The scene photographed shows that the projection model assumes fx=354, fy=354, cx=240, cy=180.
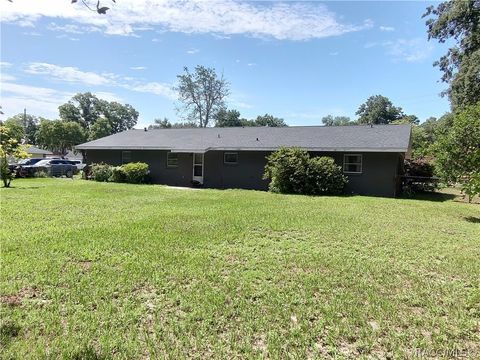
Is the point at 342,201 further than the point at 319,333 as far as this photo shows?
Yes

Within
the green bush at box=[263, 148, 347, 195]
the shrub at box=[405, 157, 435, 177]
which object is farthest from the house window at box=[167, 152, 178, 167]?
the shrub at box=[405, 157, 435, 177]

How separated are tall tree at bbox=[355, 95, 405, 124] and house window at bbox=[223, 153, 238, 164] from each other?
55758 millimetres

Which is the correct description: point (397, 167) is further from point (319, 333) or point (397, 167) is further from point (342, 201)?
point (319, 333)

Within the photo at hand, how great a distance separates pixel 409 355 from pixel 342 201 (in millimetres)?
10754

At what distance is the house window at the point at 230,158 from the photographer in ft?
65.4

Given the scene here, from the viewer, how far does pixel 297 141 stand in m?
18.8

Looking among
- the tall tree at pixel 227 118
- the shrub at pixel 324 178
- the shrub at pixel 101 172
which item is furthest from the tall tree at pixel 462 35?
the tall tree at pixel 227 118

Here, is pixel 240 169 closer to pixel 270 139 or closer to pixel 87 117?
pixel 270 139

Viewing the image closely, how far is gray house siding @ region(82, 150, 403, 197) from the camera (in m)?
16.5

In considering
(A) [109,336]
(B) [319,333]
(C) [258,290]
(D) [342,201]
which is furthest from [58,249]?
(D) [342,201]

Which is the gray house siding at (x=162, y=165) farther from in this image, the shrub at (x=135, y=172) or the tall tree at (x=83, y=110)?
the tall tree at (x=83, y=110)

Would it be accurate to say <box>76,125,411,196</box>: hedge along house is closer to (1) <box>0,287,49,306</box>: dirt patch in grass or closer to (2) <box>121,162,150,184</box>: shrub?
(2) <box>121,162,150,184</box>: shrub

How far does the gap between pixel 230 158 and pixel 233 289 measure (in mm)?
15794

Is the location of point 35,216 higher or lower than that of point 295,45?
lower
